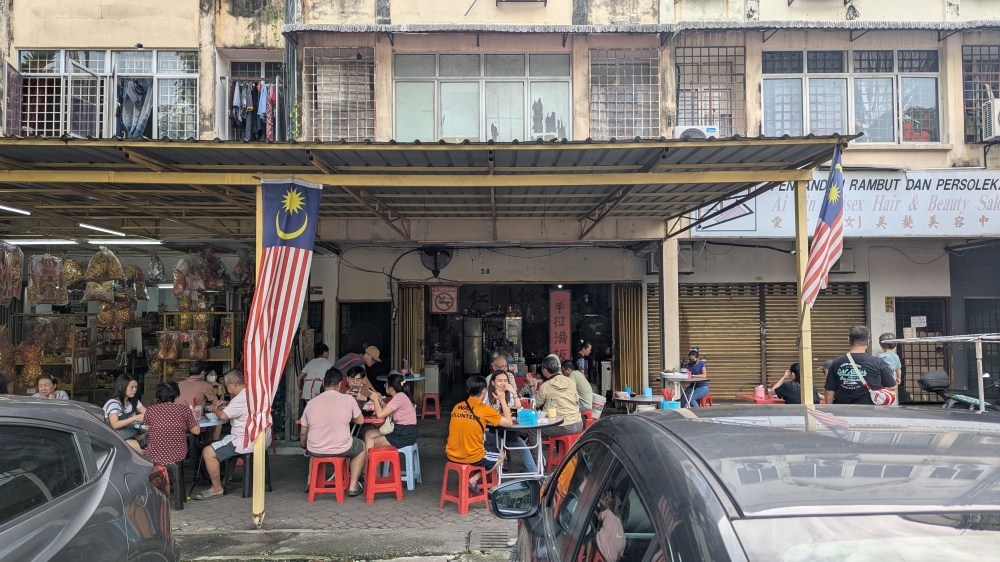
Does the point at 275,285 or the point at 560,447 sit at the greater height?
the point at 275,285

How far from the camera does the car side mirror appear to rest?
305 cm

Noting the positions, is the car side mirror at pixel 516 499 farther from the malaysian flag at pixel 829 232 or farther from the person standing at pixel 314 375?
the person standing at pixel 314 375

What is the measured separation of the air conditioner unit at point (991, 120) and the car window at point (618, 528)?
12.2 metres

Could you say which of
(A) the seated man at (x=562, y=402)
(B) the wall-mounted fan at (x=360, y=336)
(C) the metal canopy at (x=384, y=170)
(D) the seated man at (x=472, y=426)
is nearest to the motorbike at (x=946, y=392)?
(C) the metal canopy at (x=384, y=170)

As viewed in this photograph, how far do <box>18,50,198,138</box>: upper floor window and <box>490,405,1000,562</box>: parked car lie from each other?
1132 cm

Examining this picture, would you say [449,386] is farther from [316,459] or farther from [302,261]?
[302,261]

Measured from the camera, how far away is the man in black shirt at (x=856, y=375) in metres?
6.03

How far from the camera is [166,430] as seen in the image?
6719mm

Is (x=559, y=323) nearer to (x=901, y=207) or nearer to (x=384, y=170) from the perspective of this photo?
(x=901, y=207)

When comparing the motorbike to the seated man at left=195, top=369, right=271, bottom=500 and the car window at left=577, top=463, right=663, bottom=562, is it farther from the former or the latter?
the seated man at left=195, top=369, right=271, bottom=500

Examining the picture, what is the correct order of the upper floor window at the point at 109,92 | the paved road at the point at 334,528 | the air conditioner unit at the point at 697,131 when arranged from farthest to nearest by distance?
1. the upper floor window at the point at 109,92
2. the air conditioner unit at the point at 697,131
3. the paved road at the point at 334,528

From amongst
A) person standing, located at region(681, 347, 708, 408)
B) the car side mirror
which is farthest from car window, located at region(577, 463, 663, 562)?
person standing, located at region(681, 347, 708, 408)

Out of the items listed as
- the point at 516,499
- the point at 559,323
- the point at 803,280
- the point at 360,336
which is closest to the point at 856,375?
the point at 803,280

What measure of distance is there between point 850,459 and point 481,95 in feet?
33.6
